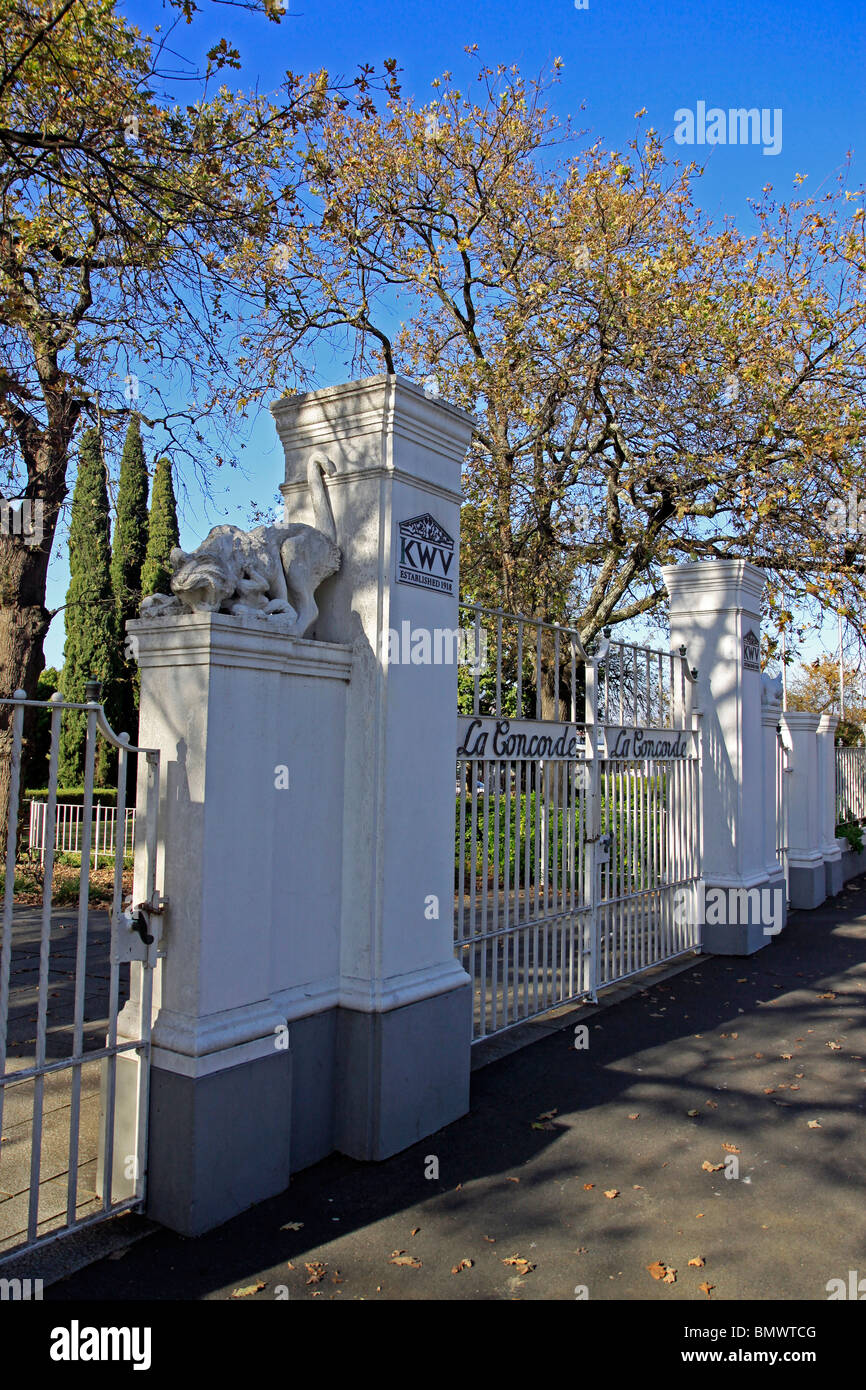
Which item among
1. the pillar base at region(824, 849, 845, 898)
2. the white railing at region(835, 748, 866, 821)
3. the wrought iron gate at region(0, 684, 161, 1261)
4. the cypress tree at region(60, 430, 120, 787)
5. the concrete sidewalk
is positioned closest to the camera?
the wrought iron gate at region(0, 684, 161, 1261)

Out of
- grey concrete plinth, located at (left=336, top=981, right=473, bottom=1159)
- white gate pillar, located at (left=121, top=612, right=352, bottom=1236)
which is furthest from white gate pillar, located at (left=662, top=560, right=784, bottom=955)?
white gate pillar, located at (left=121, top=612, right=352, bottom=1236)

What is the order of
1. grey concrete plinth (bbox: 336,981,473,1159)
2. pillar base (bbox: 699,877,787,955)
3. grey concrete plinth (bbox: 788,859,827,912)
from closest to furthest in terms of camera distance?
grey concrete plinth (bbox: 336,981,473,1159) → pillar base (bbox: 699,877,787,955) → grey concrete plinth (bbox: 788,859,827,912)

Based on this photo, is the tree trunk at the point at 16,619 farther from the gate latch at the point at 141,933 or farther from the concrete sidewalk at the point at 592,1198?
the gate latch at the point at 141,933

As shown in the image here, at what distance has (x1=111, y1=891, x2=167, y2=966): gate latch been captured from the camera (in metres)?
3.41

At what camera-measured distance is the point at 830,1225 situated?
3.49 metres

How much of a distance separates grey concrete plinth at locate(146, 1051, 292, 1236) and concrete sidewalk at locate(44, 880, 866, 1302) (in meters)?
0.08

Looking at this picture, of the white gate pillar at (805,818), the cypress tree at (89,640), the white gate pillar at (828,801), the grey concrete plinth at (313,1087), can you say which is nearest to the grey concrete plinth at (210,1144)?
the grey concrete plinth at (313,1087)

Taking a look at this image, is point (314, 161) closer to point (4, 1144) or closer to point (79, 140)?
point (79, 140)

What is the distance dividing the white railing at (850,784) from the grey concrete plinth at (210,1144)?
12.5m

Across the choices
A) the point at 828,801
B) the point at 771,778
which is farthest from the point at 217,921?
the point at 828,801

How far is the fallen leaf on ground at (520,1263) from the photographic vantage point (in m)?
3.11

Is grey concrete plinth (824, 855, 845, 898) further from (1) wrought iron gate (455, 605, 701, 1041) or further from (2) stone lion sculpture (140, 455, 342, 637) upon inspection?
(2) stone lion sculpture (140, 455, 342, 637)

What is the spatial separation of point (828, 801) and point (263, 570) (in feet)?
36.4
